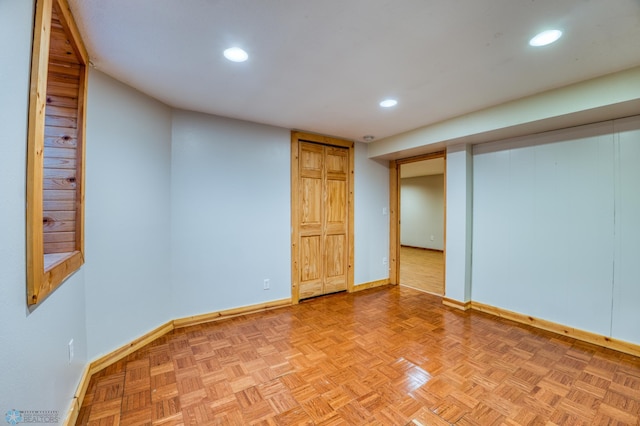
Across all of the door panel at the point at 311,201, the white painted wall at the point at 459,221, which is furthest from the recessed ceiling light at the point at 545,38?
the door panel at the point at 311,201

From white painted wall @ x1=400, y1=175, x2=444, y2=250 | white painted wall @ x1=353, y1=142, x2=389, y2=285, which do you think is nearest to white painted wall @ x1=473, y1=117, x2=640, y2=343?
white painted wall @ x1=353, y1=142, x2=389, y2=285

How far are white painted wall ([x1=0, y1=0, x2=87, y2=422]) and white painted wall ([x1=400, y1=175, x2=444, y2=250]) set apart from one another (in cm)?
728

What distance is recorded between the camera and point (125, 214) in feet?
7.18

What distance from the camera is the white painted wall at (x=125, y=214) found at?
6.40ft

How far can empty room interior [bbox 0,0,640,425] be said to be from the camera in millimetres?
1343

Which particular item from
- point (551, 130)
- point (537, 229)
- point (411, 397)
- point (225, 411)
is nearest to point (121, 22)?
point (225, 411)

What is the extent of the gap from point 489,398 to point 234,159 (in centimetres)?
304

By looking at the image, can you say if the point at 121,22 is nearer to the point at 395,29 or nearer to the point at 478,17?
the point at 395,29

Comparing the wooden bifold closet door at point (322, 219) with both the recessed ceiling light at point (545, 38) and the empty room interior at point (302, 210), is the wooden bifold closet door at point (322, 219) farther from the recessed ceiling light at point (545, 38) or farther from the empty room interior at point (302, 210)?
the recessed ceiling light at point (545, 38)

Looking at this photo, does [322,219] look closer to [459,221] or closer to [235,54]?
[459,221]
